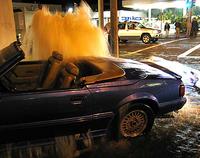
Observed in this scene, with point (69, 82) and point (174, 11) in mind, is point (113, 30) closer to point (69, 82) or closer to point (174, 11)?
point (69, 82)

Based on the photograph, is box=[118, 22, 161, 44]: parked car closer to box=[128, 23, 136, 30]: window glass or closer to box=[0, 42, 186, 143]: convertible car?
box=[128, 23, 136, 30]: window glass

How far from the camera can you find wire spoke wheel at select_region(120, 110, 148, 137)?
4664mm

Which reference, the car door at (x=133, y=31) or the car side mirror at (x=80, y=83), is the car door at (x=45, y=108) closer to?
the car side mirror at (x=80, y=83)

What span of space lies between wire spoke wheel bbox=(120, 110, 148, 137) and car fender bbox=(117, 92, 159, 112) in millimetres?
196

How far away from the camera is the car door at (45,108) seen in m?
3.79

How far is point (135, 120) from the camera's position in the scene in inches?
187

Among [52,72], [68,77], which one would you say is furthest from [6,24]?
[68,77]

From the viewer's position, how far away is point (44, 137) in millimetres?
4113

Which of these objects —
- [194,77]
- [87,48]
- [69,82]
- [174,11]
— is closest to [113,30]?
[194,77]

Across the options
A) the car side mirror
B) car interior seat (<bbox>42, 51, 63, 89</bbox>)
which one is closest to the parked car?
car interior seat (<bbox>42, 51, 63, 89</bbox>)

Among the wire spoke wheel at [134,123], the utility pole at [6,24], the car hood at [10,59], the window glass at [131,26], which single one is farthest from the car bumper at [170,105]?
the window glass at [131,26]

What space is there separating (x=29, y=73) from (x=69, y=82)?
1286 mm

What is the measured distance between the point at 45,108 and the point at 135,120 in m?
1.47

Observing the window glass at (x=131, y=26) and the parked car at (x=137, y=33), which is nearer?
the parked car at (x=137, y=33)
